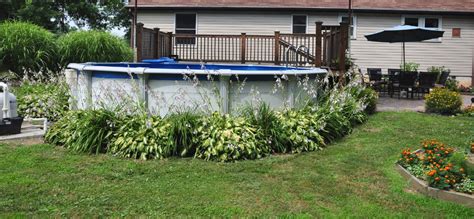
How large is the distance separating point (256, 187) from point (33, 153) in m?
3.00

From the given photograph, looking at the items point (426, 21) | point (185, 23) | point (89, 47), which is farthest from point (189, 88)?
point (426, 21)

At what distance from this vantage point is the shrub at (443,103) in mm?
10203

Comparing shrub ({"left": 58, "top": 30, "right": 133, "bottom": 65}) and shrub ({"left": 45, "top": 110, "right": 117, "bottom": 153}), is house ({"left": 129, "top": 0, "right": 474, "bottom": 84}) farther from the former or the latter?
shrub ({"left": 45, "top": 110, "right": 117, "bottom": 153})

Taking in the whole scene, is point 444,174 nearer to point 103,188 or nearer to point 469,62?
point 103,188

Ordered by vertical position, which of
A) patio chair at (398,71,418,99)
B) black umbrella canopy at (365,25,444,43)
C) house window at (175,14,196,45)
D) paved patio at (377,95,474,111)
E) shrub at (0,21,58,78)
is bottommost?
paved patio at (377,95,474,111)

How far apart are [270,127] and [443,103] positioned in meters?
5.92

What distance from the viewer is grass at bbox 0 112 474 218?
383 centimetres

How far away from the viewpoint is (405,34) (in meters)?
14.0

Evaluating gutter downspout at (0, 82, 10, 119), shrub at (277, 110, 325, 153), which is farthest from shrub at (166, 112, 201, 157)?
gutter downspout at (0, 82, 10, 119)

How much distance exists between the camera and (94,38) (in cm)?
1344

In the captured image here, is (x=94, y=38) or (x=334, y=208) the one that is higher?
(x=94, y=38)

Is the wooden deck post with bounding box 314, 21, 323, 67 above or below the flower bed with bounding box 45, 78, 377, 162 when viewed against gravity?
above

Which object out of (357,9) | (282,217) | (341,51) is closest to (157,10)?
(357,9)

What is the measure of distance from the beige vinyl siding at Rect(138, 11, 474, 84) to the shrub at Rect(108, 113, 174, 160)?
13174 millimetres
